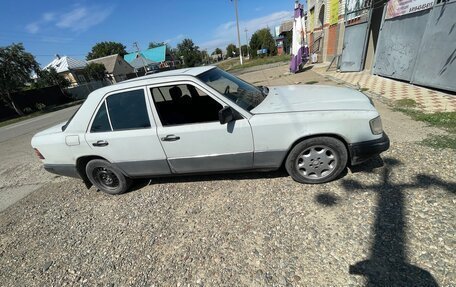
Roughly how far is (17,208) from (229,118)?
165 inches

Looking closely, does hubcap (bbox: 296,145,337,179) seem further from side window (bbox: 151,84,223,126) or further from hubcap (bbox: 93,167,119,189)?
hubcap (bbox: 93,167,119,189)

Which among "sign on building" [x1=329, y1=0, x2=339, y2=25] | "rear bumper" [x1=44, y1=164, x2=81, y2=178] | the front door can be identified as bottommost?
"rear bumper" [x1=44, y1=164, x2=81, y2=178]

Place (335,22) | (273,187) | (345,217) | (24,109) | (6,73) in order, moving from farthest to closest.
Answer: (24,109)
(6,73)
(335,22)
(273,187)
(345,217)

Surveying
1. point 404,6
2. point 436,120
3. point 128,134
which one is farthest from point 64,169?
point 404,6

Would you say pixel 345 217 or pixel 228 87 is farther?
pixel 228 87

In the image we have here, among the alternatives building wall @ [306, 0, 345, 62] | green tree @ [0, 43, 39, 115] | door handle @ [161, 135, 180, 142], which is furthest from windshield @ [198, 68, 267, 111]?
green tree @ [0, 43, 39, 115]

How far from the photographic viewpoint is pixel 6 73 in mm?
19969

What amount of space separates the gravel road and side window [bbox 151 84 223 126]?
1119 millimetres

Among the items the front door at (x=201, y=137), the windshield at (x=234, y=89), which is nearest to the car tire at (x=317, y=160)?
the front door at (x=201, y=137)

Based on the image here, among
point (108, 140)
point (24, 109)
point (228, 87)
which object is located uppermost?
point (228, 87)

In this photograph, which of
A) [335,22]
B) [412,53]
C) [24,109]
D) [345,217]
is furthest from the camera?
[24,109]

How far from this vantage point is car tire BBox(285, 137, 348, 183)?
2.84m

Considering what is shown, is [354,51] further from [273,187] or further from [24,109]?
Answer: [24,109]

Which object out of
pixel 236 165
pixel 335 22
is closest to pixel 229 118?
pixel 236 165
